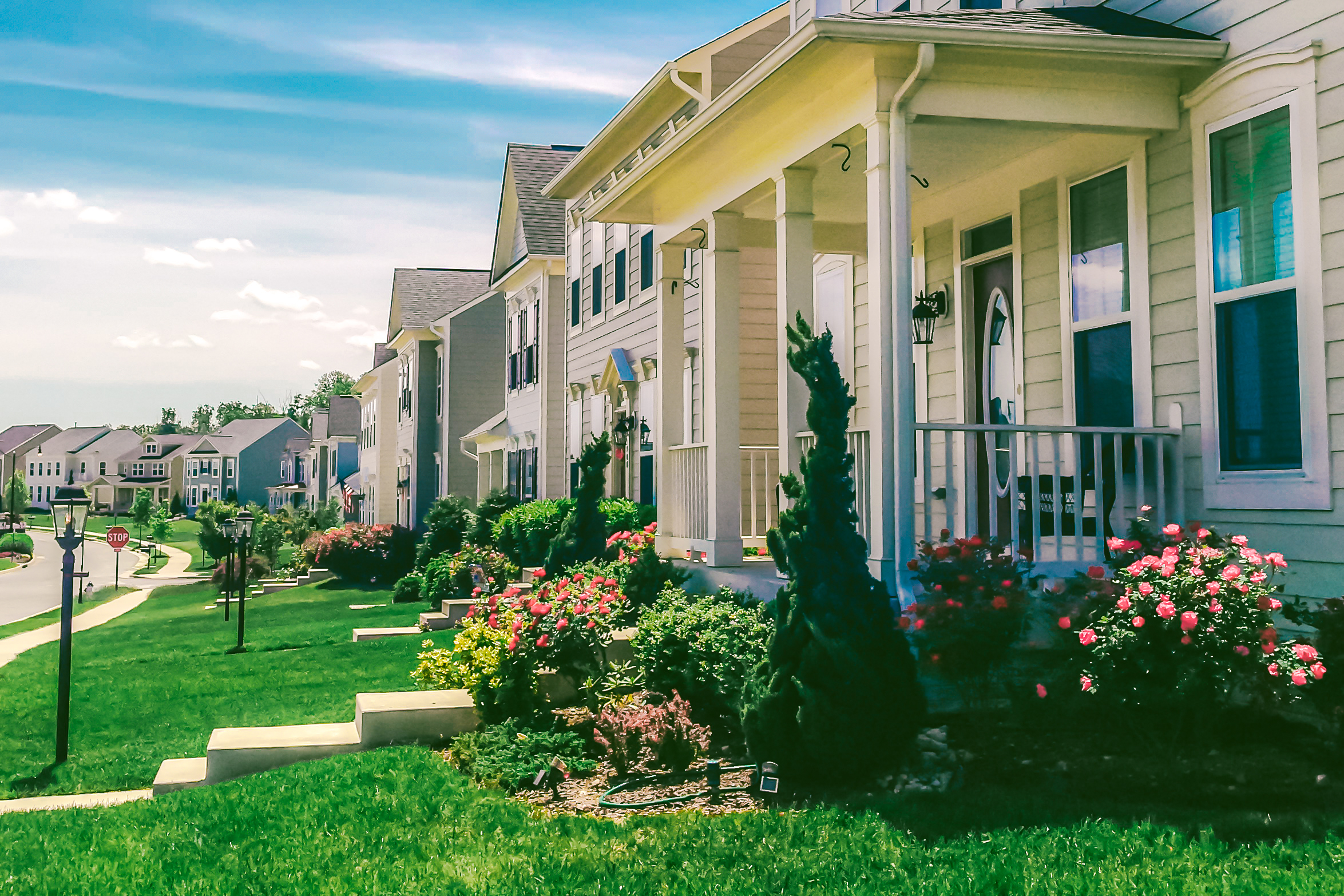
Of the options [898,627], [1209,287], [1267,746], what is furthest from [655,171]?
[1267,746]

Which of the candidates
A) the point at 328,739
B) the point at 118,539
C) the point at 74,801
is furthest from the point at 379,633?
the point at 118,539

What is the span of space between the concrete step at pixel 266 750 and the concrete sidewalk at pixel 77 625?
12.8 meters

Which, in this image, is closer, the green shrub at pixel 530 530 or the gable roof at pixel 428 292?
the green shrub at pixel 530 530

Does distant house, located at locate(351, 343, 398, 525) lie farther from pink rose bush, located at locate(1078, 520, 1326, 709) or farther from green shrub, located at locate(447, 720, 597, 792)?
pink rose bush, located at locate(1078, 520, 1326, 709)

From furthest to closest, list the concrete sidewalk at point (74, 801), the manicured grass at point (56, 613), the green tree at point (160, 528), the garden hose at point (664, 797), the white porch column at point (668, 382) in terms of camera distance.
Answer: the green tree at point (160, 528) < the manicured grass at point (56, 613) < the white porch column at point (668, 382) < the concrete sidewalk at point (74, 801) < the garden hose at point (664, 797)

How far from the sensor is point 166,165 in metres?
19.4

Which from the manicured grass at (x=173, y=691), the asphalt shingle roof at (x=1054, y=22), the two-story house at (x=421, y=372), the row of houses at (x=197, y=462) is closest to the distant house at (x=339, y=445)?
the row of houses at (x=197, y=462)

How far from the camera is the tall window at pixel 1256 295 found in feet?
20.4

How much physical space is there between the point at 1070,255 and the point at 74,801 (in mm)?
8173

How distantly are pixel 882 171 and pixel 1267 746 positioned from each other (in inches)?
154

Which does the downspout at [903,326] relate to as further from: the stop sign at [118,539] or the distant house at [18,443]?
the distant house at [18,443]

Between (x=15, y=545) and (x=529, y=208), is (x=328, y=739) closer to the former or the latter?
(x=529, y=208)

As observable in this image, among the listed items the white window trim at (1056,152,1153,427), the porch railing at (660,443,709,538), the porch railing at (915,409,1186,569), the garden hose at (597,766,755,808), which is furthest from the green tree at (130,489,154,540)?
the white window trim at (1056,152,1153,427)

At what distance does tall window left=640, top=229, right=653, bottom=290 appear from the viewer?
52.6 feet
